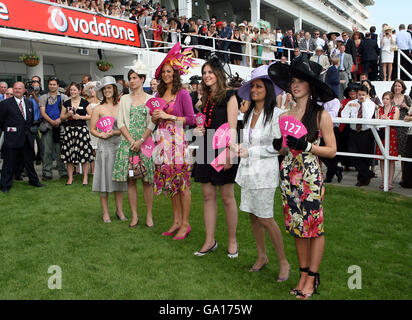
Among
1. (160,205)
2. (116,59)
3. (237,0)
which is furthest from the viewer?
(237,0)

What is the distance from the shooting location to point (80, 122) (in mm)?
8203

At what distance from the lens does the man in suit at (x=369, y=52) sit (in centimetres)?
1373

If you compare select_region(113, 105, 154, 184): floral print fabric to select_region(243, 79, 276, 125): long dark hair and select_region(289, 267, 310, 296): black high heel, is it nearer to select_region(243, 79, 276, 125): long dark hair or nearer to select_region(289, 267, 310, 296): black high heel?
select_region(243, 79, 276, 125): long dark hair

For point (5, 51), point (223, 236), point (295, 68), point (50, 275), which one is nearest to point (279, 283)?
point (223, 236)

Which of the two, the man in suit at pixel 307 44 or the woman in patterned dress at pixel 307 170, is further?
the man in suit at pixel 307 44

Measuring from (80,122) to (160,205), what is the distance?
9.14ft

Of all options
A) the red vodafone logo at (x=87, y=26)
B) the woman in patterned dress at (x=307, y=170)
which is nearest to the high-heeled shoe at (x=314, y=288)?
the woman in patterned dress at (x=307, y=170)

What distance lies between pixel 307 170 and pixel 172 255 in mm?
1873

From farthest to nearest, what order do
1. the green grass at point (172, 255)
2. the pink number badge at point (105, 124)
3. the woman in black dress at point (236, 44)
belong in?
the woman in black dress at point (236, 44) < the pink number badge at point (105, 124) < the green grass at point (172, 255)

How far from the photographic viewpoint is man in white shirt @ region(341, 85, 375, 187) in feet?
24.5

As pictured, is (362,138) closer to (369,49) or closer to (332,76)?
(332,76)

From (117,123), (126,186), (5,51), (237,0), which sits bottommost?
(126,186)

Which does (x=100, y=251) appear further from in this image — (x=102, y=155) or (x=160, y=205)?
(x=160, y=205)

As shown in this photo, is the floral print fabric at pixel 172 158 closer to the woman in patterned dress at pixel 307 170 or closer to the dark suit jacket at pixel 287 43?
the woman in patterned dress at pixel 307 170
